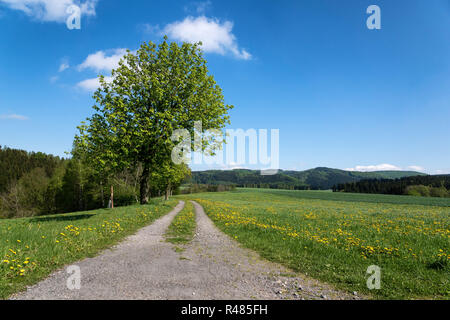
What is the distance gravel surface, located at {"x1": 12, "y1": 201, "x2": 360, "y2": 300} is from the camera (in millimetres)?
5168

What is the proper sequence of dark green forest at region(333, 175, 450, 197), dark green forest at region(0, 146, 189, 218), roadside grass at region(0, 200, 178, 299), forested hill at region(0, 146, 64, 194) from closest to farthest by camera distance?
roadside grass at region(0, 200, 178, 299) → dark green forest at region(0, 146, 189, 218) → forested hill at region(0, 146, 64, 194) → dark green forest at region(333, 175, 450, 197)

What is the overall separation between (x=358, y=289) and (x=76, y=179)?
65.5 m

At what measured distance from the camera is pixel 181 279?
19.8 ft

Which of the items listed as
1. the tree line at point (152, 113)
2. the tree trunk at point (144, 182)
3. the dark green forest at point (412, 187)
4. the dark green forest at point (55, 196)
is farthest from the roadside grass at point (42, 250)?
the dark green forest at point (412, 187)

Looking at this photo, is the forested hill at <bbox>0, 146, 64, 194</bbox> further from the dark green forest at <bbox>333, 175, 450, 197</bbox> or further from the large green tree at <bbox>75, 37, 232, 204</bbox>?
the dark green forest at <bbox>333, 175, 450, 197</bbox>

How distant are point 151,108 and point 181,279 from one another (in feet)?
56.2

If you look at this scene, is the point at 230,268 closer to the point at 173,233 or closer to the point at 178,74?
the point at 173,233

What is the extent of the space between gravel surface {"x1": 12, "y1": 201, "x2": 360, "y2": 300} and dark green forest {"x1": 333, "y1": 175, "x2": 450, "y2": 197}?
406ft

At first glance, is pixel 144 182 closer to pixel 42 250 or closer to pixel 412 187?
pixel 42 250

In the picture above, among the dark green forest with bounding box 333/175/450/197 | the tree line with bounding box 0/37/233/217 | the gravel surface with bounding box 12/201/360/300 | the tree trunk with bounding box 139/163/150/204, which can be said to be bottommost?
the dark green forest with bounding box 333/175/450/197

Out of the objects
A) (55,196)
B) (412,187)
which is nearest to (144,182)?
(55,196)

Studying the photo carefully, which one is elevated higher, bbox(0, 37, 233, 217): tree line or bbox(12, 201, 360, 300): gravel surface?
bbox(0, 37, 233, 217): tree line

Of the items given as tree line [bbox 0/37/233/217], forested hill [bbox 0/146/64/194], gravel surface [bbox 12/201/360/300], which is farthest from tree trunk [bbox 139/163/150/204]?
forested hill [bbox 0/146/64/194]
